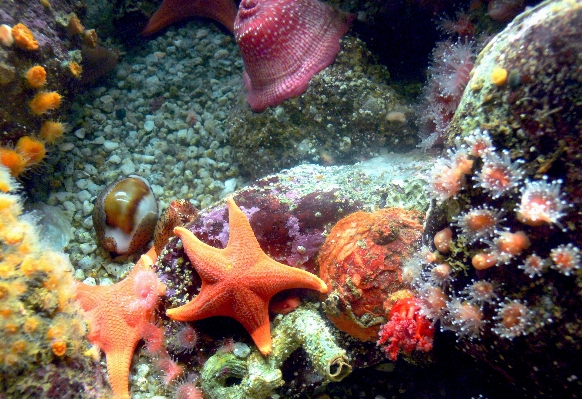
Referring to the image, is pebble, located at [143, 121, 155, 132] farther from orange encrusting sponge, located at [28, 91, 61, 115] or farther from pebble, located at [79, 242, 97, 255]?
pebble, located at [79, 242, 97, 255]

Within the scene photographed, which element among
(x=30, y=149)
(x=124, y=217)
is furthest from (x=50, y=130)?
(x=124, y=217)

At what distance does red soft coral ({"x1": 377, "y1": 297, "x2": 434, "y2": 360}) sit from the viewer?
2.47 meters

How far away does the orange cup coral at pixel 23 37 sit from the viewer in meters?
3.36

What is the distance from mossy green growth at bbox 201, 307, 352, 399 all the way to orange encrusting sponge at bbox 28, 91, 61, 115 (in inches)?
110

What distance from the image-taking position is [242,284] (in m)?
2.79

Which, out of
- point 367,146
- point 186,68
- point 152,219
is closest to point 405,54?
point 367,146

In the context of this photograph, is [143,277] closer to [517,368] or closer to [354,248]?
[354,248]

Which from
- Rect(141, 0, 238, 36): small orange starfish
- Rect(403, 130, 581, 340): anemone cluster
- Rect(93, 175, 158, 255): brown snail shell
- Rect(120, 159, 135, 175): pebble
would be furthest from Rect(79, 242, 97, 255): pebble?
Rect(403, 130, 581, 340): anemone cluster

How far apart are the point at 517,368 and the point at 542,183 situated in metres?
1.02

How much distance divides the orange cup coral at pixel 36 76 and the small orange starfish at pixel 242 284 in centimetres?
219

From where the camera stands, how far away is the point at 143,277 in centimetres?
316

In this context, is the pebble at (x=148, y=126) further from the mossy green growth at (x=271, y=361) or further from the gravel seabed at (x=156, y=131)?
the mossy green growth at (x=271, y=361)

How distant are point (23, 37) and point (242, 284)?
288 centimetres

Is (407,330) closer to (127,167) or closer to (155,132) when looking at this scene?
(127,167)
